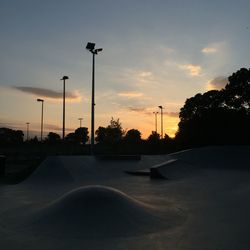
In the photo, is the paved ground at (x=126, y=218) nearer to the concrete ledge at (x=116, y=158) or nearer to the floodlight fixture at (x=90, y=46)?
the concrete ledge at (x=116, y=158)

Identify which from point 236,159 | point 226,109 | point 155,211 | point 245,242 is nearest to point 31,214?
point 155,211

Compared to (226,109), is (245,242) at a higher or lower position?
lower

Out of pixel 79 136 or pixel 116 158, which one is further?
pixel 79 136

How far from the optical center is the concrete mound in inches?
291

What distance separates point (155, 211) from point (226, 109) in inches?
1667

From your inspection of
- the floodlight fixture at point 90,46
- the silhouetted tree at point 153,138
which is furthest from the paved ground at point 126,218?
the silhouetted tree at point 153,138

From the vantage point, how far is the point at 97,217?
793 centimetres

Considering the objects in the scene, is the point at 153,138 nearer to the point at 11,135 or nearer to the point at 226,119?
the point at 226,119

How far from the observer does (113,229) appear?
7.43 metres

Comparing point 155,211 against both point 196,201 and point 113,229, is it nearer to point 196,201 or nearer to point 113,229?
point 113,229

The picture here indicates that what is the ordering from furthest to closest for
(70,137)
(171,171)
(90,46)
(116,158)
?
1. (70,137)
2. (90,46)
3. (116,158)
4. (171,171)

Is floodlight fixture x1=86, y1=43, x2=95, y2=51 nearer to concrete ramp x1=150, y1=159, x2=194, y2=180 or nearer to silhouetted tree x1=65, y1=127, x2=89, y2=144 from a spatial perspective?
concrete ramp x1=150, y1=159, x2=194, y2=180

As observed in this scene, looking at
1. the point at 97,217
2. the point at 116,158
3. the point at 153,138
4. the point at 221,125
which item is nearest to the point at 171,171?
the point at 116,158

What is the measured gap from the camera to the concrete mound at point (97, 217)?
291 inches
